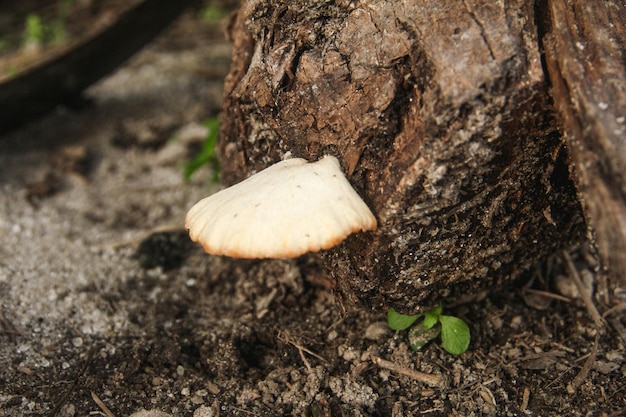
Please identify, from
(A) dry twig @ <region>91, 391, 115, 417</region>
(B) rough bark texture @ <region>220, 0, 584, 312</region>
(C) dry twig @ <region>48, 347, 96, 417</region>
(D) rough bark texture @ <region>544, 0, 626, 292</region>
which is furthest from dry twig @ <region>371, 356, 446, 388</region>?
(C) dry twig @ <region>48, 347, 96, 417</region>

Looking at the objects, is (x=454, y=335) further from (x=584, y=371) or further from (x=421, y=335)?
(x=584, y=371)

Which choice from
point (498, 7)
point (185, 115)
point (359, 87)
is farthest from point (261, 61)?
point (185, 115)

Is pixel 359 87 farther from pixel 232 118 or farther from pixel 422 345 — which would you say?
pixel 422 345

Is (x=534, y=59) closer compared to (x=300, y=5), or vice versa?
(x=534, y=59)

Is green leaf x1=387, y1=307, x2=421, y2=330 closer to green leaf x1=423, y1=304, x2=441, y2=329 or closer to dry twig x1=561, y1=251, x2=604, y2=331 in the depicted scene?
green leaf x1=423, y1=304, x2=441, y2=329

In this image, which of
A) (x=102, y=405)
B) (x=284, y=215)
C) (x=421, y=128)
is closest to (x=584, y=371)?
(x=421, y=128)
